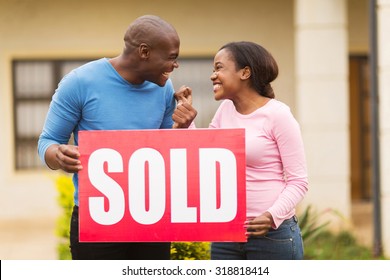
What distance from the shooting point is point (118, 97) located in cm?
326

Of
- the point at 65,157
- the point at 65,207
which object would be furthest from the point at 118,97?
the point at 65,207

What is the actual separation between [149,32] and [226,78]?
13.8 inches

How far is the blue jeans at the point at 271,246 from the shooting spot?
11.0 ft

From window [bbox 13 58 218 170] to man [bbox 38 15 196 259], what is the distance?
8.00 meters

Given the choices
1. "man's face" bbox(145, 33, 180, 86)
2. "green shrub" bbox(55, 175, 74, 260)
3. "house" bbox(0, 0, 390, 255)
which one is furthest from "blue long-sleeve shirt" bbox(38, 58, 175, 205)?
"house" bbox(0, 0, 390, 255)

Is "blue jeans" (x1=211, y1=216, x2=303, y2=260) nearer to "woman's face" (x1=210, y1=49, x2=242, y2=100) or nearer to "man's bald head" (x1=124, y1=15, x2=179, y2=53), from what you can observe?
"woman's face" (x1=210, y1=49, x2=242, y2=100)

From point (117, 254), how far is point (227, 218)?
0.49m

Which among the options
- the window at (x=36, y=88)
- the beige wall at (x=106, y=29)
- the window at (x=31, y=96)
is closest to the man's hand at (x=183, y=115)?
the beige wall at (x=106, y=29)

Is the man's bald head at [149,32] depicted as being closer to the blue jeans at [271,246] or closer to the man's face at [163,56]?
the man's face at [163,56]

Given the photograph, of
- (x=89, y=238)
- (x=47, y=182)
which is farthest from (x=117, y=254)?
(x=47, y=182)

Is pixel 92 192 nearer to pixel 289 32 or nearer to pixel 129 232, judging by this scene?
pixel 129 232

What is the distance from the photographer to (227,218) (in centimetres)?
320

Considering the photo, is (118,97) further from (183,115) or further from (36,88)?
(36,88)

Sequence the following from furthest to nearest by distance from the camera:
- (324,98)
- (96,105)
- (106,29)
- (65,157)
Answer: (106,29)
(324,98)
(96,105)
(65,157)
